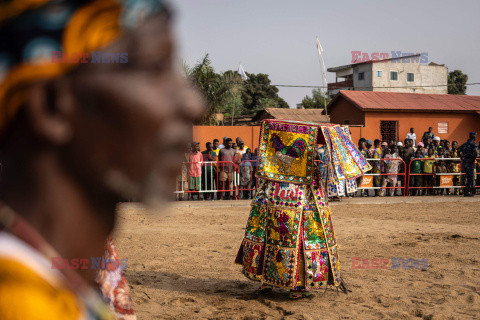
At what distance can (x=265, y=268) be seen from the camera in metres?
4.85

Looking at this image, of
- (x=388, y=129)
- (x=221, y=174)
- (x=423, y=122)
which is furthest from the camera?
(x=423, y=122)

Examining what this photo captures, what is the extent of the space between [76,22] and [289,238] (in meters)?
4.21

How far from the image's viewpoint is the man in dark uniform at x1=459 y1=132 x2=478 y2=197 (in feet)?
45.1

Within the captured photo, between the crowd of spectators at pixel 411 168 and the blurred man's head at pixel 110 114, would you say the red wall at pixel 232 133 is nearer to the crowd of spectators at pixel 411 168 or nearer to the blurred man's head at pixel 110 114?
the crowd of spectators at pixel 411 168

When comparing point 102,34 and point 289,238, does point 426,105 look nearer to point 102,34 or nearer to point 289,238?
point 289,238

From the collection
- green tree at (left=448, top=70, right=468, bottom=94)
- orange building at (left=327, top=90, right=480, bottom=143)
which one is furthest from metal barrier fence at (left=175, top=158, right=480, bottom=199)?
green tree at (left=448, top=70, right=468, bottom=94)

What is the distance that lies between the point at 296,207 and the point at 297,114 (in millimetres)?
27023

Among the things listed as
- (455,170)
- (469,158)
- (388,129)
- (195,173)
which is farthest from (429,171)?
(388,129)

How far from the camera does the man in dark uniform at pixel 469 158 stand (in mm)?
13742

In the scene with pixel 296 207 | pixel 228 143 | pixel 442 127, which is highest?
pixel 442 127

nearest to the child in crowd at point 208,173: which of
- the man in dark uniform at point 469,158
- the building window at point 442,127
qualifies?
the man in dark uniform at point 469,158

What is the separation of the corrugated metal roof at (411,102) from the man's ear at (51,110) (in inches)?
973

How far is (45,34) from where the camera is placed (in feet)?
2.35
